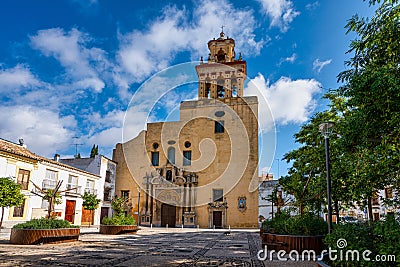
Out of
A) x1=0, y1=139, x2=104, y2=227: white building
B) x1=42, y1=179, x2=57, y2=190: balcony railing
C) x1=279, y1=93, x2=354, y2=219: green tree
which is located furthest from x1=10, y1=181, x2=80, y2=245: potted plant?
x1=42, y1=179, x2=57, y2=190: balcony railing

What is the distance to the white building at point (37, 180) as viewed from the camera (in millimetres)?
20425

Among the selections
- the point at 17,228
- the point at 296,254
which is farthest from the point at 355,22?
the point at 17,228

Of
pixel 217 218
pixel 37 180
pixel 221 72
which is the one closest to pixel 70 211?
pixel 37 180

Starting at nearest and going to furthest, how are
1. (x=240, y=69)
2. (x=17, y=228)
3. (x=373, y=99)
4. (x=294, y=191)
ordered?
(x=373, y=99)
(x=17, y=228)
(x=294, y=191)
(x=240, y=69)

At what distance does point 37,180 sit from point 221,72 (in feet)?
68.5

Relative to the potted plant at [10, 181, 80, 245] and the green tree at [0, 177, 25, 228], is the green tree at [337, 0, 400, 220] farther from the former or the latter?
the green tree at [0, 177, 25, 228]

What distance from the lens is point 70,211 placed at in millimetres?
27016

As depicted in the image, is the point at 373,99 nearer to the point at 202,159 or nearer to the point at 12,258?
the point at 12,258

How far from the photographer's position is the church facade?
107ft

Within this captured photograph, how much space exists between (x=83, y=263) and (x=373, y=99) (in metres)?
7.32

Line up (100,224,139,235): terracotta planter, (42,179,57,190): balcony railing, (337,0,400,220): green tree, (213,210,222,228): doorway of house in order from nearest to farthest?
1. (337,0,400,220): green tree
2. (100,224,139,235): terracotta planter
3. (42,179,57,190): balcony railing
4. (213,210,222,228): doorway of house

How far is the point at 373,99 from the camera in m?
5.01

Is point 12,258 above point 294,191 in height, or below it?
below

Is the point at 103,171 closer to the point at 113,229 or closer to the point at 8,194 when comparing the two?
the point at 113,229
